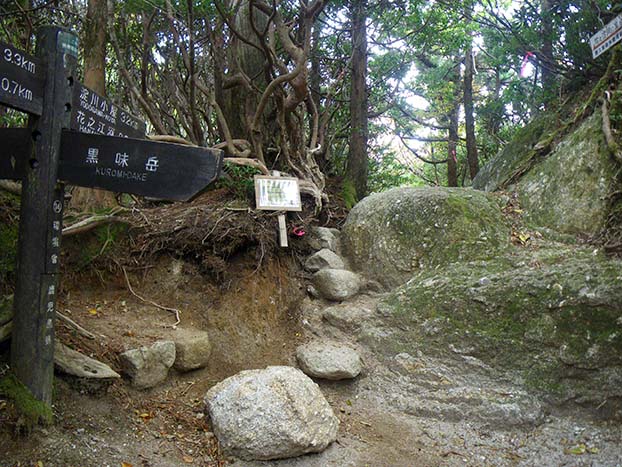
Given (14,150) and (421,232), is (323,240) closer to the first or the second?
(421,232)

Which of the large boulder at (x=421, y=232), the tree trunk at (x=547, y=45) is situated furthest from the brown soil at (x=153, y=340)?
the tree trunk at (x=547, y=45)

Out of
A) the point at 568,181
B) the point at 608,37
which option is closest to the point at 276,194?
the point at 568,181

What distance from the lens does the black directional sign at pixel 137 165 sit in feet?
8.45

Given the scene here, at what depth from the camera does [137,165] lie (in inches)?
105

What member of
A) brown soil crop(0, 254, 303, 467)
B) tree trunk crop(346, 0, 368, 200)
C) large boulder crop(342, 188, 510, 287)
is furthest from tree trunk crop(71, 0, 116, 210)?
tree trunk crop(346, 0, 368, 200)

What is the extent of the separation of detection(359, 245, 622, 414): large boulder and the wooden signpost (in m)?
2.94

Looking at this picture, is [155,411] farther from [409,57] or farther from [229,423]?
[409,57]

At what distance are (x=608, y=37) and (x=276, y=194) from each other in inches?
154

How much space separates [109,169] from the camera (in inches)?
106

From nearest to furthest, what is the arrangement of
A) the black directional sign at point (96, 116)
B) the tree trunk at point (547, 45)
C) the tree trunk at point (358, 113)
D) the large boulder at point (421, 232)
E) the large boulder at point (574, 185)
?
the black directional sign at point (96, 116), the large boulder at point (574, 185), the large boulder at point (421, 232), the tree trunk at point (547, 45), the tree trunk at point (358, 113)

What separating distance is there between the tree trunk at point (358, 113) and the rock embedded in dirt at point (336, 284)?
268cm

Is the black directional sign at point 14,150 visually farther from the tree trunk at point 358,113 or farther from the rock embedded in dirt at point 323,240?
the tree trunk at point 358,113

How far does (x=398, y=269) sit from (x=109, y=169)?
3556 millimetres

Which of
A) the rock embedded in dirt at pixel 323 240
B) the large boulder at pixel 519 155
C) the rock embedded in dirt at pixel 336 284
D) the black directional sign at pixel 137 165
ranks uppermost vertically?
the large boulder at pixel 519 155
